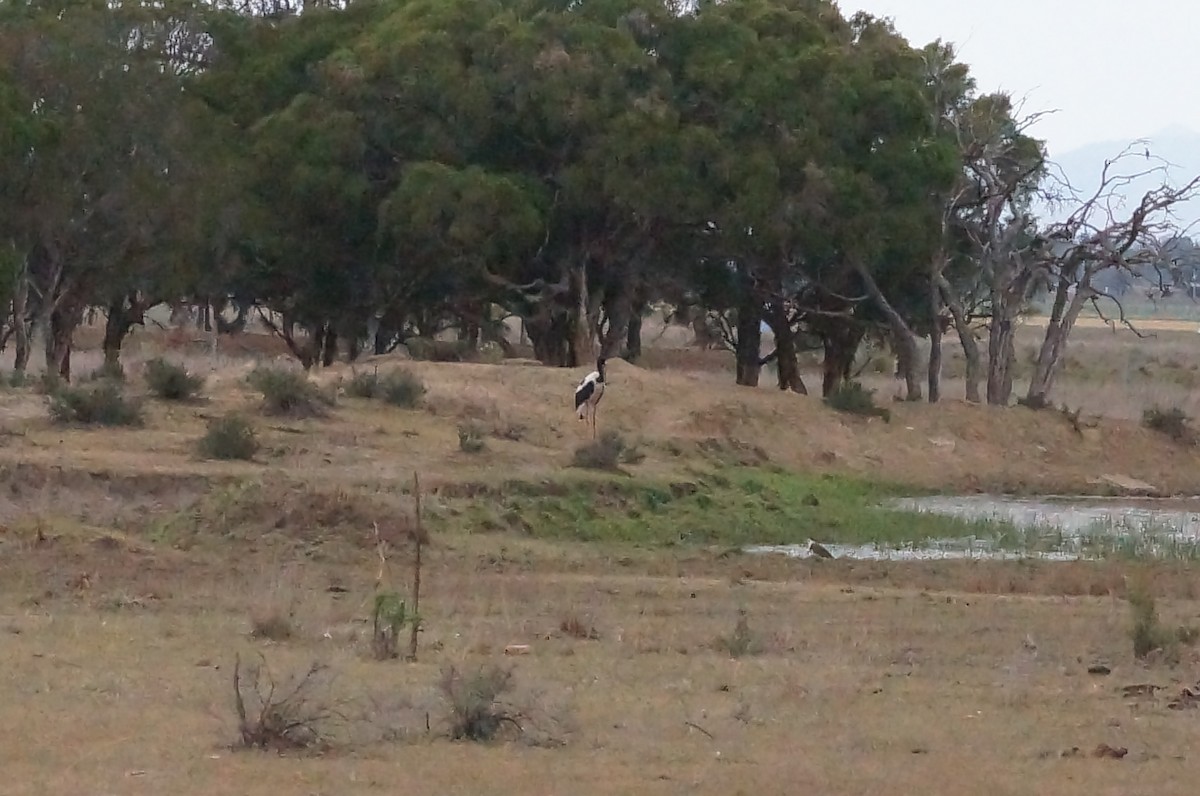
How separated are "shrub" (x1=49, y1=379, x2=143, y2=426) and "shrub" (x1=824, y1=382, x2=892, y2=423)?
539 inches

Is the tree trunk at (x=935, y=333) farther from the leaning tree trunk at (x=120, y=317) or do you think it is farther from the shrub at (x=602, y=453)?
the leaning tree trunk at (x=120, y=317)

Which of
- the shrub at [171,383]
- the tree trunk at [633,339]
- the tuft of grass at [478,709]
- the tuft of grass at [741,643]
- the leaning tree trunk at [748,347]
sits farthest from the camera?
the tree trunk at [633,339]

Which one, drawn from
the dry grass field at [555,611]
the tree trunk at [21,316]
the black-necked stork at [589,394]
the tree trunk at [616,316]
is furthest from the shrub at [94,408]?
the tree trunk at [616,316]

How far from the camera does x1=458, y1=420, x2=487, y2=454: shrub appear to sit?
2612 centimetres

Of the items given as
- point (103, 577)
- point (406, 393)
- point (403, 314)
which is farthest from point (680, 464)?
point (403, 314)

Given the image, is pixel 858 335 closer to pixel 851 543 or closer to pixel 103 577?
pixel 851 543

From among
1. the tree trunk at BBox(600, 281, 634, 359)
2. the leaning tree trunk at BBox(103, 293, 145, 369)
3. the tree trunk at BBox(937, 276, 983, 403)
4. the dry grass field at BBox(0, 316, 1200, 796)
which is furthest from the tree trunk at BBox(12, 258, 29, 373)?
the tree trunk at BBox(937, 276, 983, 403)

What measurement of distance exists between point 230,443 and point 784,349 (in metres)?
20.1

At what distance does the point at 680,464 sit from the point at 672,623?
13103 millimetres

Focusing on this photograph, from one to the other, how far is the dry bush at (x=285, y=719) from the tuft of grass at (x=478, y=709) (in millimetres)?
611

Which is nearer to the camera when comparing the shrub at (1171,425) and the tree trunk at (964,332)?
the shrub at (1171,425)

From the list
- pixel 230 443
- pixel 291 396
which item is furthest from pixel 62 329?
pixel 230 443

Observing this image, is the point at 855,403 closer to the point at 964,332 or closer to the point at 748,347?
the point at 964,332

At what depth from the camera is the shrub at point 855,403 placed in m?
34.5
